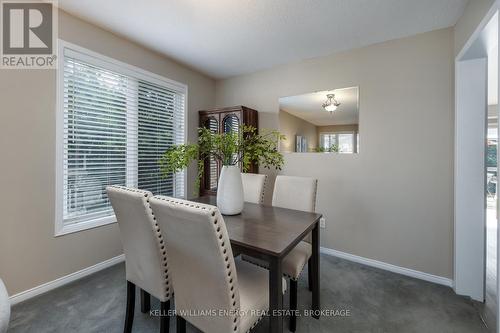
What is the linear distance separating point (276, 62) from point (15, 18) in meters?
2.56

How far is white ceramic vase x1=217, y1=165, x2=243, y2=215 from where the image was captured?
171 centimetres

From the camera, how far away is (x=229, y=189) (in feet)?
5.63

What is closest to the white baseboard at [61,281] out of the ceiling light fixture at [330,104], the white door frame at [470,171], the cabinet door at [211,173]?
the cabinet door at [211,173]

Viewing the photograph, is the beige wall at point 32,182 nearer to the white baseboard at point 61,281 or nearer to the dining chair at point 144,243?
the white baseboard at point 61,281

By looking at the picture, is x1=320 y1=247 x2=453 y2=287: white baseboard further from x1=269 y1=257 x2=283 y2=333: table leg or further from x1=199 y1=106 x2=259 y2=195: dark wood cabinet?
x1=269 y1=257 x2=283 y2=333: table leg

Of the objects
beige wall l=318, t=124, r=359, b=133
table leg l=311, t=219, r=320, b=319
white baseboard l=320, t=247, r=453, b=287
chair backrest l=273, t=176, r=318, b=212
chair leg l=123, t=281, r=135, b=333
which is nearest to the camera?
chair leg l=123, t=281, r=135, b=333

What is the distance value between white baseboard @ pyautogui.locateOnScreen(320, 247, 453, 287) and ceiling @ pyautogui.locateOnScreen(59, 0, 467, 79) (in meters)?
2.42

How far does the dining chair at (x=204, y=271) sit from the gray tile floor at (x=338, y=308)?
0.61m

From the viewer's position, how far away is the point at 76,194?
219cm

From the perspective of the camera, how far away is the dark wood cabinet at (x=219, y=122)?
10.1 ft

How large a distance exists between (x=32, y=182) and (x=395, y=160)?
343cm

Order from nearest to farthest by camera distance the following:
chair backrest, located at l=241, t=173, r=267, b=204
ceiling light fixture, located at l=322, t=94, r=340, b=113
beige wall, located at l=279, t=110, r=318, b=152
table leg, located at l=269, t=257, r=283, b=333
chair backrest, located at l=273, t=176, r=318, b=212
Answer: table leg, located at l=269, t=257, r=283, b=333, chair backrest, located at l=273, t=176, r=318, b=212, chair backrest, located at l=241, t=173, r=267, b=204, ceiling light fixture, located at l=322, t=94, r=340, b=113, beige wall, located at l=279, t=110, r=318, b=152

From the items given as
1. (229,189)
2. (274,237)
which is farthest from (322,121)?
(274,237)

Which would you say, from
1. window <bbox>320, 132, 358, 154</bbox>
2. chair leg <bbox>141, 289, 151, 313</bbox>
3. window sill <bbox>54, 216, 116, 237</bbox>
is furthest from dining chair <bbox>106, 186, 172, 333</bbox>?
window <bbox>320, 132, 358, 154</bbox>
